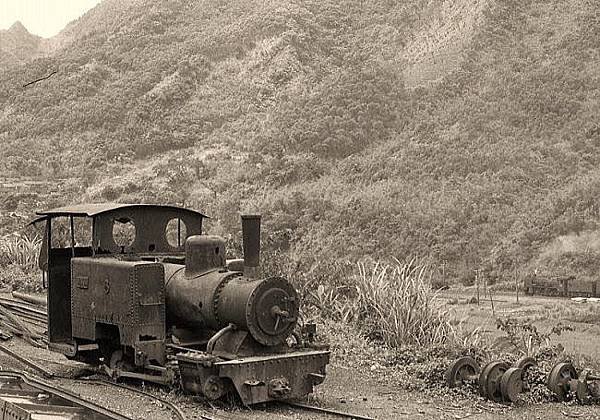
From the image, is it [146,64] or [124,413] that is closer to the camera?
[124,413]

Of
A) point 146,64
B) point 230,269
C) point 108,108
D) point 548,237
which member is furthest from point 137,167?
point 230,269

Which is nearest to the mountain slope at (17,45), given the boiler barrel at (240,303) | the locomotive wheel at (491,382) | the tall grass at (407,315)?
the tall grass at (407,315)

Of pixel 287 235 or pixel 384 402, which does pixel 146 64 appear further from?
pixel 384 402

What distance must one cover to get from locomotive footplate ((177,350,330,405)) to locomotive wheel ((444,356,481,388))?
73.4 inches

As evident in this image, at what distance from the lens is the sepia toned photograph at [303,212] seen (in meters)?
9.93

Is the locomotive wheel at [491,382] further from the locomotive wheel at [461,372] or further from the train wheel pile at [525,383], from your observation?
the locomotive wheel at [461,372]

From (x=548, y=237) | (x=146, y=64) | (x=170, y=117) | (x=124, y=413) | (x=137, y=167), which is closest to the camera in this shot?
(x=124, y=413)

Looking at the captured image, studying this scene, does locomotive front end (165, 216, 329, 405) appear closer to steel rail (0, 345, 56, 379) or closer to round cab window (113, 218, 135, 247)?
round cab window (113, 218, 135, 247)

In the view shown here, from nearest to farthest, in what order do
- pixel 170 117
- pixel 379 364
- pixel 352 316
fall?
pixel 379 364 < pixel 352 316 < pixel 170 117

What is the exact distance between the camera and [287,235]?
99.6ft

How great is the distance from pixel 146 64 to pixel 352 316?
41887 mm

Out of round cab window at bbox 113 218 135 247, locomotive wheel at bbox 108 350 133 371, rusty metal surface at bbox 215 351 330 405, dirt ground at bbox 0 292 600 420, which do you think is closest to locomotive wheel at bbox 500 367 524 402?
dirt ground at bbox 0 292 600 420

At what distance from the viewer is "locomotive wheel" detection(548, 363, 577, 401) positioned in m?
10.2

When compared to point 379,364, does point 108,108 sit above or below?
above
